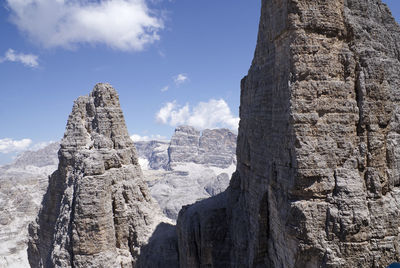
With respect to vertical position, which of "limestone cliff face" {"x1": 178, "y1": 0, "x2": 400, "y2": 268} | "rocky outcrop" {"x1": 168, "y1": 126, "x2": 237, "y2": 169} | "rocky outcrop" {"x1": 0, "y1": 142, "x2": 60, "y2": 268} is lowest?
"rocky outcrop" {"x1": 0, "y1": 142, "x2": 60, "y2": 268}

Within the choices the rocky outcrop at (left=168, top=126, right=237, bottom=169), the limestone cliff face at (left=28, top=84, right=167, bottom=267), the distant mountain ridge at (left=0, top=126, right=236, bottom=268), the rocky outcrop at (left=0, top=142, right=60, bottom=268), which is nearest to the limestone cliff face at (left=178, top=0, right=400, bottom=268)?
the limestone cliff face at (left=28, top=84, right=167, bottom=267)

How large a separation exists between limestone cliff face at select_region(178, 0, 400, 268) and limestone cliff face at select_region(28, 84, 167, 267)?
11.7 m

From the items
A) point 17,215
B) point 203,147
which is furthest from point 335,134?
point 203,147

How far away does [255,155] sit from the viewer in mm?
13297

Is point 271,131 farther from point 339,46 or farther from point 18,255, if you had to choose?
point 18,255

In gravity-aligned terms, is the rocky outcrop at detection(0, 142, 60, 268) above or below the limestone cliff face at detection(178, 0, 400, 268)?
below

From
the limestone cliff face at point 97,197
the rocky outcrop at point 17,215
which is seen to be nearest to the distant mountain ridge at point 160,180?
the rocky outcrop at point 17,215

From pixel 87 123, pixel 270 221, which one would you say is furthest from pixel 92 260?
pixel 270 221

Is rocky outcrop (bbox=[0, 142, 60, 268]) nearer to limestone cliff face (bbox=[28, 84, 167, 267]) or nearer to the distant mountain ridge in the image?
the distant mountain ridge

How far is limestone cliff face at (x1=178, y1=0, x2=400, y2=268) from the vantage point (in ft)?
27.9

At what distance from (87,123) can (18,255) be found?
91.2 ft

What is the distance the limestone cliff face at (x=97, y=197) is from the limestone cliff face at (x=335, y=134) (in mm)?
11707

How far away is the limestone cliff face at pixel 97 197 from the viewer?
1777 cm

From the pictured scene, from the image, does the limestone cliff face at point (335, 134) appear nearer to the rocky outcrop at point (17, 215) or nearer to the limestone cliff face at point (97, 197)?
the limestone cliff face at point (97, 197)
